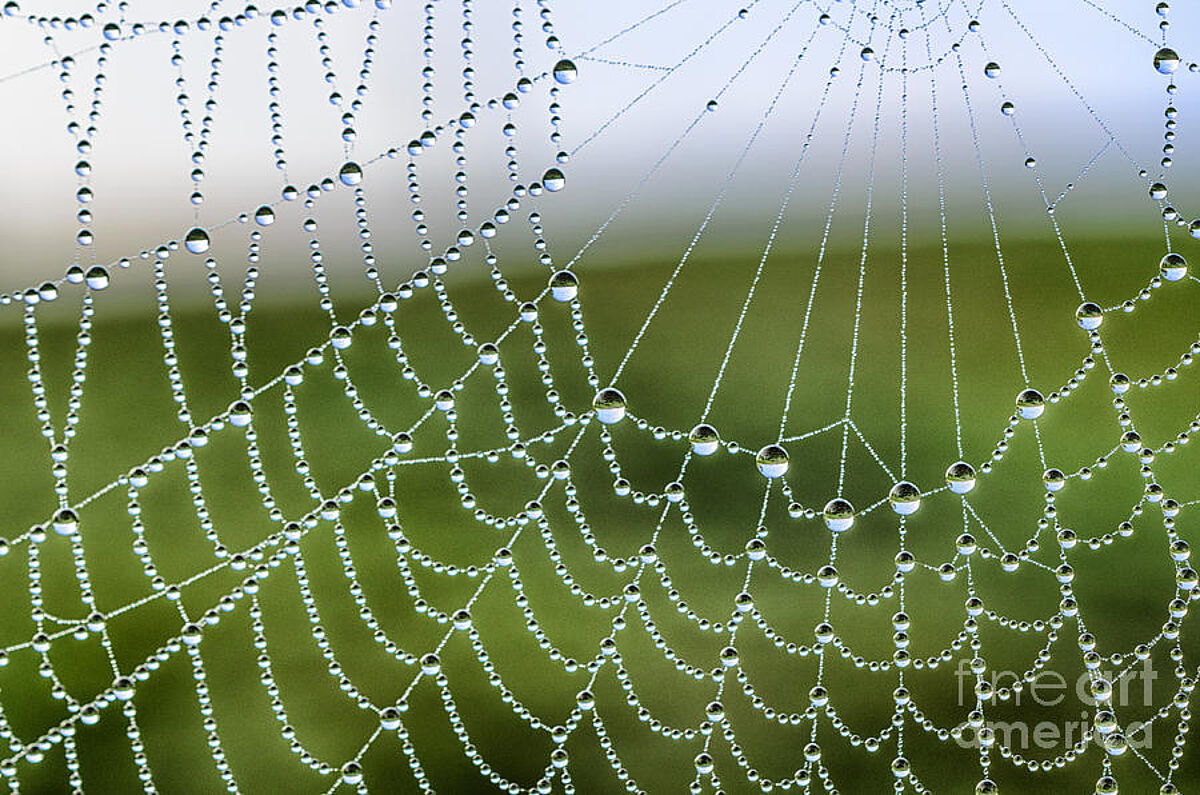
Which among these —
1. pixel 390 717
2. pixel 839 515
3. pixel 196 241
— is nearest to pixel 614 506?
pixel 390 717

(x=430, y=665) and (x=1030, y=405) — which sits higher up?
(x=1030, y=405)

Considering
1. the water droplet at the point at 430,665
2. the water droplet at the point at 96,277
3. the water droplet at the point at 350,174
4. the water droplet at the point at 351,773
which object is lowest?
the water droplet at the point at 351,773

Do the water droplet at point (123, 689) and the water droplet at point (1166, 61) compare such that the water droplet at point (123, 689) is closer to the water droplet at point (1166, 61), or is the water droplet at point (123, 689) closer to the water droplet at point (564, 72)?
the water droplet at point (564, 72)

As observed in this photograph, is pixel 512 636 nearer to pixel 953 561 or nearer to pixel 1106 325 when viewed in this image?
pixel 953 561

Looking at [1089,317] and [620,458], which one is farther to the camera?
[620,458]

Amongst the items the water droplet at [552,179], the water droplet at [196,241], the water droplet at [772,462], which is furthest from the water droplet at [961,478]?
the water droplet at [196,241]

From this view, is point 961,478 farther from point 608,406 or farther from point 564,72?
point 564,72

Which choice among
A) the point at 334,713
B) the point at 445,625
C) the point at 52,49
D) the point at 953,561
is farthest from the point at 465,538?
the point at 52,49
